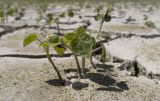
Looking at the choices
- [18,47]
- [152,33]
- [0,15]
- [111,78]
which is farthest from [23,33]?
[111,78]

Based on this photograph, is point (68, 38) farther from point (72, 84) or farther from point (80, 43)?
point (72, 84)

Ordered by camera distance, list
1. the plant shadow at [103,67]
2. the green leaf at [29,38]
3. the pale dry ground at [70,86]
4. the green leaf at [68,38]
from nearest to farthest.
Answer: the pale dry ground at [70,86]
the green leaf at [29,38]
the green leaf at [68,38]
the plant shadow at [103,67]

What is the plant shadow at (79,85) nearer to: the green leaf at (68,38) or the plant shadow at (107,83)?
the plant shadow at (107,83)

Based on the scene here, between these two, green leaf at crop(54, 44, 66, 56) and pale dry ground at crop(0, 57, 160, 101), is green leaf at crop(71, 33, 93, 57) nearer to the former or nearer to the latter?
green leaf at crop(54, 44, 66, 56)

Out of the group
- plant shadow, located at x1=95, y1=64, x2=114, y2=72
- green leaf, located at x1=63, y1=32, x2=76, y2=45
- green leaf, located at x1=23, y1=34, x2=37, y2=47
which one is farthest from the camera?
plant shadow, located at x1=95, y1=64, x2=114, y2=72

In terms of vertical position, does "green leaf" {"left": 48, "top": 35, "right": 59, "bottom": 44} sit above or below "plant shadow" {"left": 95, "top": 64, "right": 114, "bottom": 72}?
above

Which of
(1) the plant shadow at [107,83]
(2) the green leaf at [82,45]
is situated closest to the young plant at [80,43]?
(2) the green leaf at [82,45]

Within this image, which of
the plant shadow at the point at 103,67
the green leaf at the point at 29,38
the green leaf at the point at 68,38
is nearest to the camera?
the green leaf at the point at 29,38

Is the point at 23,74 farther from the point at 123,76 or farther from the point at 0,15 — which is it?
the point at 0,15

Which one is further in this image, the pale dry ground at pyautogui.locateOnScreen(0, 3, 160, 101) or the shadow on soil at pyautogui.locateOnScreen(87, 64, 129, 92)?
the shadow on soil at pyautogui.locateOnScreen(87, 64, 129, 92)

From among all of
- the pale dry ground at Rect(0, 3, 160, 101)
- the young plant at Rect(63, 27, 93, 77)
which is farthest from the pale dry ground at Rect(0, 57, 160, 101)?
the young plant at Rect(63, 27, 93, 77)

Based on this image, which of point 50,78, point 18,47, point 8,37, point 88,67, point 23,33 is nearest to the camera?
point 50,78
